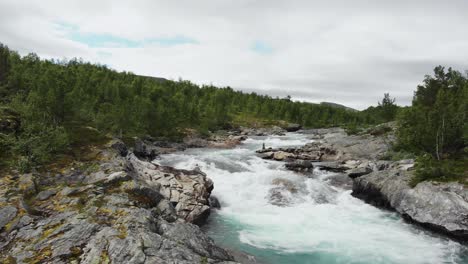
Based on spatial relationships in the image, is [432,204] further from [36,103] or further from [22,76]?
[22,76]

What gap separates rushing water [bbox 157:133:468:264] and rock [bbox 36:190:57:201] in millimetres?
10569

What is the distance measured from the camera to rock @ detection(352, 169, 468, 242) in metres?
22.6

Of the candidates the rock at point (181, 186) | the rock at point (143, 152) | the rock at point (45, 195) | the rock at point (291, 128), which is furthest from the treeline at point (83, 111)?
the rock at point (291, 128)

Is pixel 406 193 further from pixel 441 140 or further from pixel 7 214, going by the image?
pixel 7 214

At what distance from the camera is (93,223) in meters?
14.4

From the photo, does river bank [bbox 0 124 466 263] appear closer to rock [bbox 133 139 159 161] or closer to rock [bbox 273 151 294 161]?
rock [bbox 133 139 159 161]

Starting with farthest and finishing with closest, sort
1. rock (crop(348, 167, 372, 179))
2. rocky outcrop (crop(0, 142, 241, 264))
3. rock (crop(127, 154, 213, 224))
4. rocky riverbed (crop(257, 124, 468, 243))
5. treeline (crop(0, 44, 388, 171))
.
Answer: rock (crop(348, 167, 372, 179)) → treeline (crop(0, 44, 388, 171)) → rock (crop(127, 154, 213, 224)) → rocky riverbed (crop(257, 124, 468, 243)) → rocky outcrop (crop(0, 142, 241, 264))

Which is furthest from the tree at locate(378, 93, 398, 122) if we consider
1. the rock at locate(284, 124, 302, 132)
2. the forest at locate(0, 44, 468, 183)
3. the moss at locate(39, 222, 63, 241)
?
the moss at locate(39, 222, 63, 241)

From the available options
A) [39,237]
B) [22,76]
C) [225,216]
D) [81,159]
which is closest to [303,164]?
[225,216]

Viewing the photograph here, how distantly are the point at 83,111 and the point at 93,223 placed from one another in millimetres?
37130

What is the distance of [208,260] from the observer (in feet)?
43.4

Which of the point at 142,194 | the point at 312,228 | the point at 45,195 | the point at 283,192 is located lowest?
the point at 312,228

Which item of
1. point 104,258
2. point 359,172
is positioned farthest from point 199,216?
point 359,172

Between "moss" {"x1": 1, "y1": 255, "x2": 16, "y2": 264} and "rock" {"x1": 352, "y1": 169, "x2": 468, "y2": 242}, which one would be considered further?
"rock" {"x1": 352, "y1": 169, "x2": 468, "y2": 242}
